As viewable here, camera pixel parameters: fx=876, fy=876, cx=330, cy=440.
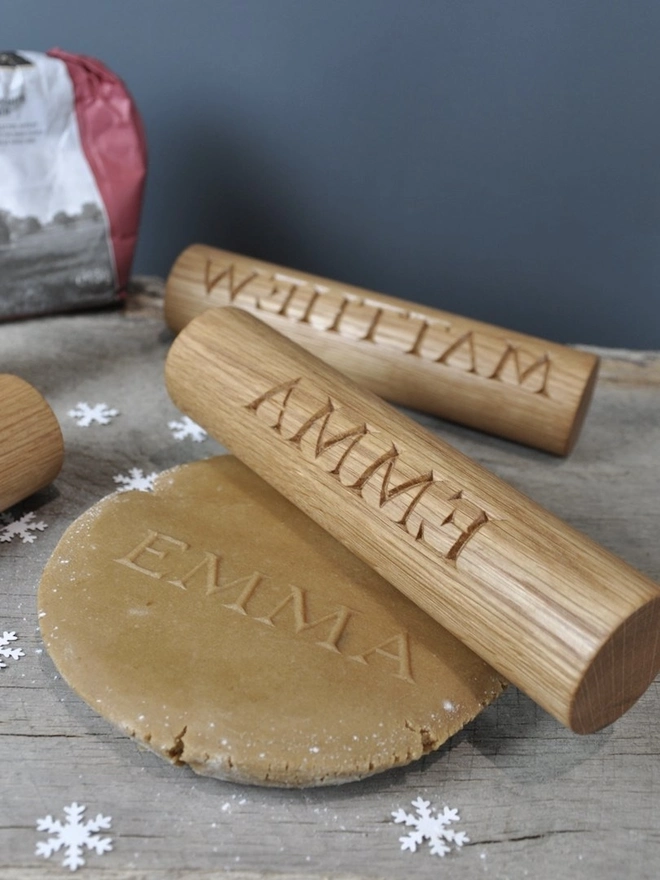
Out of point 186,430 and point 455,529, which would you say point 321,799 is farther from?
point 186,430

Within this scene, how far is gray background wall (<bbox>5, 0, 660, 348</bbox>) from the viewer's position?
67.4 inches

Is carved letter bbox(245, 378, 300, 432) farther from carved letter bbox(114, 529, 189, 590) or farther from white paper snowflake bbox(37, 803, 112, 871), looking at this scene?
white paper snowflake bbox(37, 803, 112, 871)

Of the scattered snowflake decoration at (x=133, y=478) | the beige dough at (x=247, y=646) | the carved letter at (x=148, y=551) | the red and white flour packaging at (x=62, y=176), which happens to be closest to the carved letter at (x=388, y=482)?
the beige dough at (x=247, y=646)

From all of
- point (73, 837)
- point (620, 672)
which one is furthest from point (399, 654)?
point (73, 837)

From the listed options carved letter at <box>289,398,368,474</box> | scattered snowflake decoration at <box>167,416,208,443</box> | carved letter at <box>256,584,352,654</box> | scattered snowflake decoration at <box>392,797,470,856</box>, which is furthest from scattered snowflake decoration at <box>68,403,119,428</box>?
scattered snowflake decoration at <box>392,797,470,856</box>

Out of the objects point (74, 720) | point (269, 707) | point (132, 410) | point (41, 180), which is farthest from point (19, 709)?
point (41, 180)

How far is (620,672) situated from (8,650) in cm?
70

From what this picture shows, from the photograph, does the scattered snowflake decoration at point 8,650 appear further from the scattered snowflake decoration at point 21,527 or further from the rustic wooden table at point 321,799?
the scattered snowflake decoration at point 21,527

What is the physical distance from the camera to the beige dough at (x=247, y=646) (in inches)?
35.1

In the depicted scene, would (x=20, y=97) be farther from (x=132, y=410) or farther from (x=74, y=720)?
(x=74, y=720)

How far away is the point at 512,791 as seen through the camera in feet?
3.09

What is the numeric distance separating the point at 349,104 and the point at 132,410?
2.63ft

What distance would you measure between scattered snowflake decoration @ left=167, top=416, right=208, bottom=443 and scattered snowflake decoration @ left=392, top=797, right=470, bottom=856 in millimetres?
763

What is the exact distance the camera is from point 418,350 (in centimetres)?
154
